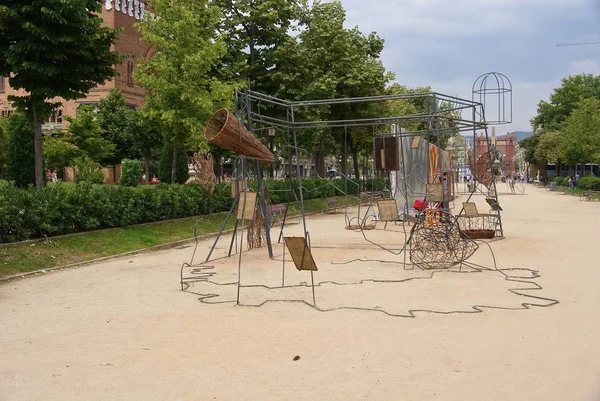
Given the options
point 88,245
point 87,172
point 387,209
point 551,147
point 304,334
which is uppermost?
point 551,147

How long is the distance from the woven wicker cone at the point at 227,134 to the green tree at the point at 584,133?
4468cm

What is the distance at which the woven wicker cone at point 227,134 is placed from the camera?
9984 mm

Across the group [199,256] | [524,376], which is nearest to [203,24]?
[199,256]

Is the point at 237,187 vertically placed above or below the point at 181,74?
below

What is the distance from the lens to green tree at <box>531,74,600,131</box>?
7519 centimetres

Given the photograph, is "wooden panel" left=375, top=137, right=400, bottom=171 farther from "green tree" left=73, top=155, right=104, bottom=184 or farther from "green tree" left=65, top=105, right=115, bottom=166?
"green tree" left=65, top=105, right=115, bottom=166

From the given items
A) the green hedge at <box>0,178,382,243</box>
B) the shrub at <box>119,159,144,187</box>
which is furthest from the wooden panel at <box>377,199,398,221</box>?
the shrub at <box>119,159,144,187</box>

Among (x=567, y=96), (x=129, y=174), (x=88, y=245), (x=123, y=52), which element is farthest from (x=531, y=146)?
(x=88, y=245)

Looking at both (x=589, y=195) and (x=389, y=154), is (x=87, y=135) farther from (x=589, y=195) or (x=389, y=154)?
(x=589, y=195)

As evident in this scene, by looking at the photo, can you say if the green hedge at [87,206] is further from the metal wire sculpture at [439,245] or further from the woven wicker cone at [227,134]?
the metal wire sculpture at [439,245]

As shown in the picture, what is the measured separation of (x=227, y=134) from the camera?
10.1 m

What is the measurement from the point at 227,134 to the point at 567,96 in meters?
75.1

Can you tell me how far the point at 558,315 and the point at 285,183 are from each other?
20.2m

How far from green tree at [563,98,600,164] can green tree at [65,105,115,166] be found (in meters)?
36.7
